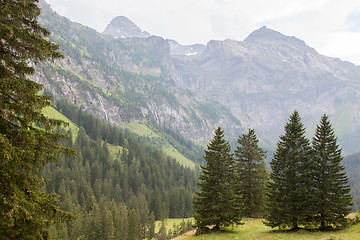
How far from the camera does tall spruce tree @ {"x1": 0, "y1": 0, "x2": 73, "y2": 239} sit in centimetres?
1104

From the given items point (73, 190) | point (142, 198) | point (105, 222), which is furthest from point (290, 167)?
point (73, 190)

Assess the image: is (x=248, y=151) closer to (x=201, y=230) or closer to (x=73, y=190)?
(x=201, y=230)

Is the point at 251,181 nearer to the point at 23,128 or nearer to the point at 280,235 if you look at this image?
the point at 280,235

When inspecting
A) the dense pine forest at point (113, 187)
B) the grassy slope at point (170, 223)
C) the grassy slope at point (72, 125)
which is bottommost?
the grassy slope at point (170, 223)

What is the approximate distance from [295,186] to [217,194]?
9745 mm

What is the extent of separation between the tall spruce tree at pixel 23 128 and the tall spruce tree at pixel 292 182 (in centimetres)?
2539

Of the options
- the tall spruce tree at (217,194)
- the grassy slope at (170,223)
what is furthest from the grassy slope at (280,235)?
the grassy slope at (170,223)

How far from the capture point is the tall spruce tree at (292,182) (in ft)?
93.9

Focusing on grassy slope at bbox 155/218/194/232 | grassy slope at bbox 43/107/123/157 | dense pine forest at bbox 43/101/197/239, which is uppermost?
grassy slope at bbox 43/107/123/157

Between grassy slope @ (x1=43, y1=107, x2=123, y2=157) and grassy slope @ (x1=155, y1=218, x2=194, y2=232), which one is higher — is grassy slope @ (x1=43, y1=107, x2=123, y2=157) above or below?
above

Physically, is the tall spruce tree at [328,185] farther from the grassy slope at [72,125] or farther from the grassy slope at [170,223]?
the grassy slope at [72,125]

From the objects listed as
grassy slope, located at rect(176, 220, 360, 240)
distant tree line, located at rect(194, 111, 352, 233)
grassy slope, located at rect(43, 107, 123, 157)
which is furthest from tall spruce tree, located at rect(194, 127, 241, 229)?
grassy slope, located at rect(43, 107, 123, 157)

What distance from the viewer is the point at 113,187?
384 feet

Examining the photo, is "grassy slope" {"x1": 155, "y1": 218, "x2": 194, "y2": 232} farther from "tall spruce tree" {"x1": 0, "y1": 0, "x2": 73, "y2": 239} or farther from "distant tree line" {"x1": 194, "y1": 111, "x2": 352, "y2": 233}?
"tall spruce tree" {"x1": 0, "y1": 0, "x2": 73, "y2": 239}
